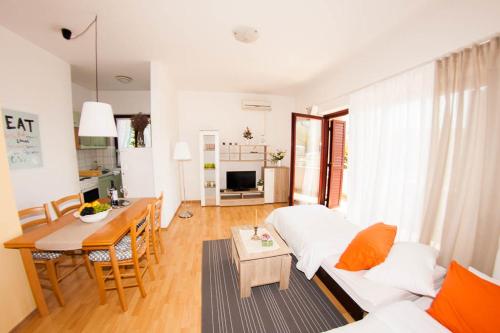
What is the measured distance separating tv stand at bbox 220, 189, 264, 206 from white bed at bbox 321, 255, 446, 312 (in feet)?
10.6

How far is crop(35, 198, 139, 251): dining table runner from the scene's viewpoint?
1521 mm

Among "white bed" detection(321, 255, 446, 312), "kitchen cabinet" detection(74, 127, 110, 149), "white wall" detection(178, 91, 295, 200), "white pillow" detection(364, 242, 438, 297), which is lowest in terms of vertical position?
"white bed" detection(321, 255, 446, 312)

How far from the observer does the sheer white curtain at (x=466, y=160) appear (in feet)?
4.98

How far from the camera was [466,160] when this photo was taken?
167 centimetres

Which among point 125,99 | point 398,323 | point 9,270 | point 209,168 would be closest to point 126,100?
point 125,99

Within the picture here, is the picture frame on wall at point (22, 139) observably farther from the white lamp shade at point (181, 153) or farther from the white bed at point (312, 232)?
the white bed at point (312, 232)

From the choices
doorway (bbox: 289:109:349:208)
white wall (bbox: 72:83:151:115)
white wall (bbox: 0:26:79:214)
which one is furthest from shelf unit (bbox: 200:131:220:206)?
white wall (bbox: 0:26:79:214)

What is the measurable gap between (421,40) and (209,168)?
13.8 feet

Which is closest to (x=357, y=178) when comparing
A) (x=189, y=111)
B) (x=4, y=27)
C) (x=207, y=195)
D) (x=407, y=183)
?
(x=407, y=183)

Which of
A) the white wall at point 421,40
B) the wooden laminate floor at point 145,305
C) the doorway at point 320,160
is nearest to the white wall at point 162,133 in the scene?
the wooden laminate floor at point 145,305

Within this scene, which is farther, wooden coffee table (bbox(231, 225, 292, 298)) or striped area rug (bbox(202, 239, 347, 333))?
wooden coffee table (bbox(231, 225, 292, 298))

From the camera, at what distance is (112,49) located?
8.79ft

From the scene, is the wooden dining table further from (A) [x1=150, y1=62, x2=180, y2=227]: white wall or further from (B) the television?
(B) the television

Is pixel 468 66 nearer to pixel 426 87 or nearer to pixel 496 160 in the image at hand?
pixel 426 87
